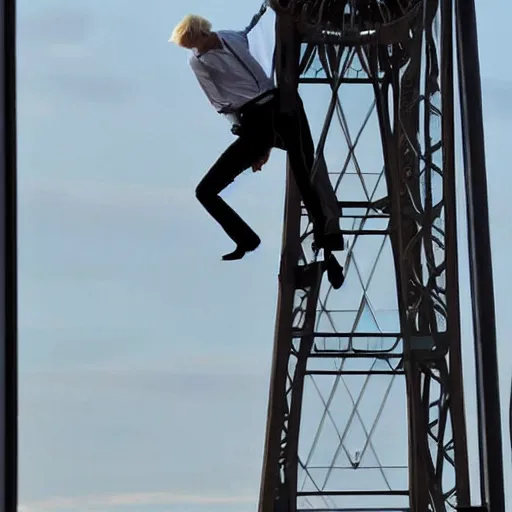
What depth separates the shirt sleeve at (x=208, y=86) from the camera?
476 cm

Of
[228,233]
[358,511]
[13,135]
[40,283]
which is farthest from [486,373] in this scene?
[13,135]

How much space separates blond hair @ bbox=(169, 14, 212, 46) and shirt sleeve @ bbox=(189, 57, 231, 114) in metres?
0.10

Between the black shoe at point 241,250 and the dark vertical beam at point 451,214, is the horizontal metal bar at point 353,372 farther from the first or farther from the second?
the black shoe at point 241,250

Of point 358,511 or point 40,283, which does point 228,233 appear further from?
point 358,511

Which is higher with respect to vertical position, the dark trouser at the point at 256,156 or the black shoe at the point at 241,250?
the dark trouser at the point at 256,156

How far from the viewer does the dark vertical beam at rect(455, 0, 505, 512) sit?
479 centimetres

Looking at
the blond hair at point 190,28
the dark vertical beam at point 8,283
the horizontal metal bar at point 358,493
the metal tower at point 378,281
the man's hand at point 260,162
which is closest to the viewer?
the dark vertical beam at point 8,283

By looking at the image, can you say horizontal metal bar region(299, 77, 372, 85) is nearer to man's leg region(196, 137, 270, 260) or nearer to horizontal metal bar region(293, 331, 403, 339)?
man's leg region(196, 137, 270, 260)

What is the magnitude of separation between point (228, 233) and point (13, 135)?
3.31 ft

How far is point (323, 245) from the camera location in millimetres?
4938

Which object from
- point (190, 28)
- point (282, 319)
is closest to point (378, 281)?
point (282, 319)

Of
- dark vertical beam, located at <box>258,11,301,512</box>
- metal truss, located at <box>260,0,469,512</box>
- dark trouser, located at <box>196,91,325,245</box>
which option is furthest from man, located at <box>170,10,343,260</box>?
metal truss, located at <box>260,0,469,512</box>

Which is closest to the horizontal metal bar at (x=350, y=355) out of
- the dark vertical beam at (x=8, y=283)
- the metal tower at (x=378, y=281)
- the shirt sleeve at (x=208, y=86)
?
the metal tower at (x=378, y=281)

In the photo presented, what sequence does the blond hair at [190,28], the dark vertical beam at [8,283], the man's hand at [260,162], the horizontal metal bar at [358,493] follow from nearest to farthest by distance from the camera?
1. the dark vertical beam at [8,283]
2. the blond hair at [190,28]
3. the man's hand at [260,162]
4. the horizontal metal bar at [358,493]
